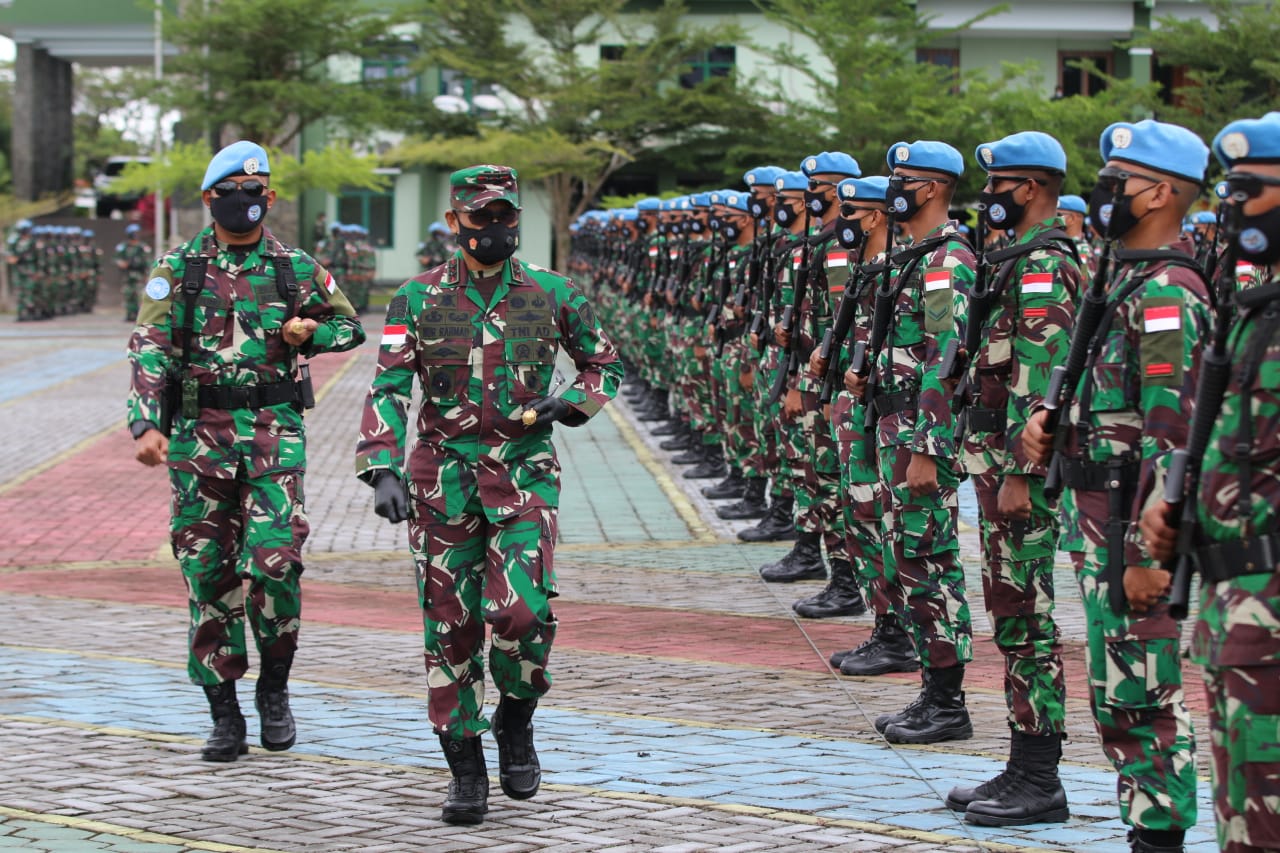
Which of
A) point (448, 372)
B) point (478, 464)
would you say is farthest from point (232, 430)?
point (478, 464)

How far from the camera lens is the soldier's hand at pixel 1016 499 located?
586cm

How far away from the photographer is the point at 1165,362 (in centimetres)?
474

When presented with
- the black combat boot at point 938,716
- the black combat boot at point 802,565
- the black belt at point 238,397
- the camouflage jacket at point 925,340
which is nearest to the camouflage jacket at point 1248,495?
the camouflage jacket at point 925,340

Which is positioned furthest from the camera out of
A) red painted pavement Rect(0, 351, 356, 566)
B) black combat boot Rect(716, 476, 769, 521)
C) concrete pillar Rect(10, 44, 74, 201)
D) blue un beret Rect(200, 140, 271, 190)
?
concrete pillar Rect(10, 44, 74, 201)

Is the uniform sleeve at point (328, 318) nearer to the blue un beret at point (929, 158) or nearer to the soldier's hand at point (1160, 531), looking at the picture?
the blue un beret at point (929, 158)

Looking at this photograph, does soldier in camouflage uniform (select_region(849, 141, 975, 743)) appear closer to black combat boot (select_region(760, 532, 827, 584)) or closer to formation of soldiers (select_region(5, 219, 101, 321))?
black combat boot (select_region(760, 532, 827, 584))

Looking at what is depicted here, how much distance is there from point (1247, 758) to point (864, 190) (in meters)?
4.88

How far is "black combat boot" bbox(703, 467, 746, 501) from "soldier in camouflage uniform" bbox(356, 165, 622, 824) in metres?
8.45

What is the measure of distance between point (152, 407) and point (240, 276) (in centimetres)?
65

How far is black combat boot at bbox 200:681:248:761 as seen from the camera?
673cm

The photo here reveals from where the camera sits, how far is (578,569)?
11.3 meters

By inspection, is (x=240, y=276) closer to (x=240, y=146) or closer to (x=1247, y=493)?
(x=240, y=146)

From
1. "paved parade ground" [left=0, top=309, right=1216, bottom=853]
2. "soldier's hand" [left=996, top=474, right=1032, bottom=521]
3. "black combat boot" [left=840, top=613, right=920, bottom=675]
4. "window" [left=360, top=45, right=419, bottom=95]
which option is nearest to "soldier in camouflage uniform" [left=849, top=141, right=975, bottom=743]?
"paved parade ground" [left=0, top=309, right=1216, bottom=853]

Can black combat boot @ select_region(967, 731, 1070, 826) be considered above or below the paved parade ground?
above
